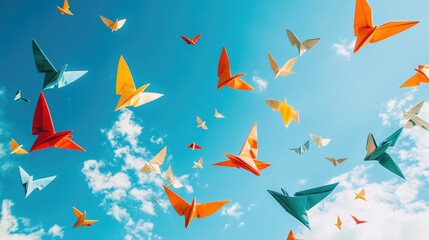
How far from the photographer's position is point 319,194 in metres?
5.55

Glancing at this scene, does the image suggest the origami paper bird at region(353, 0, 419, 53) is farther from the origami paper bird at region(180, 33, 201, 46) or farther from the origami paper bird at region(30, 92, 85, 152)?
the origami paper bird at region(30, 92, 85, 152)

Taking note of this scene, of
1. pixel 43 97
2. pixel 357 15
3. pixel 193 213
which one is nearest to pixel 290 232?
pixel 193 213

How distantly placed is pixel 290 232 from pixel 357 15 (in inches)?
196

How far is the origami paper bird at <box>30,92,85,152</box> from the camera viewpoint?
5465 mm

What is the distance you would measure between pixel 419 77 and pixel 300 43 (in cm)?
316

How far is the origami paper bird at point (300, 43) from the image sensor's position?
25.1 ft

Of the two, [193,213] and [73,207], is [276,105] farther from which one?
[73,207]

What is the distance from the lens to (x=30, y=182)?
7.93 meters

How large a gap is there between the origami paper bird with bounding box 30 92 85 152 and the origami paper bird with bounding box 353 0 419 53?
6.64m

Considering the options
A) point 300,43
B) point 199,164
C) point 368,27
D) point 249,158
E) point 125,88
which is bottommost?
point 199,164

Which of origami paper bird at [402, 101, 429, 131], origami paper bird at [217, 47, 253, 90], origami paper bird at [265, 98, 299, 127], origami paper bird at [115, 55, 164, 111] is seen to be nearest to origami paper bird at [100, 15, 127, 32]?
origami paper bird at [115, 55, 164, 111]

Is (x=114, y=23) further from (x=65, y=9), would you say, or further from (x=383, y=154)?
(x=383, y=154)

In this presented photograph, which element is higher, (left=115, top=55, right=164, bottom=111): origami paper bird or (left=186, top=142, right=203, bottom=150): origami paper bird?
(left=115, top=55, right=164, bottom=111): origami paper bird

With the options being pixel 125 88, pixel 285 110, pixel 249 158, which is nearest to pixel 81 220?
pixel 125 88
